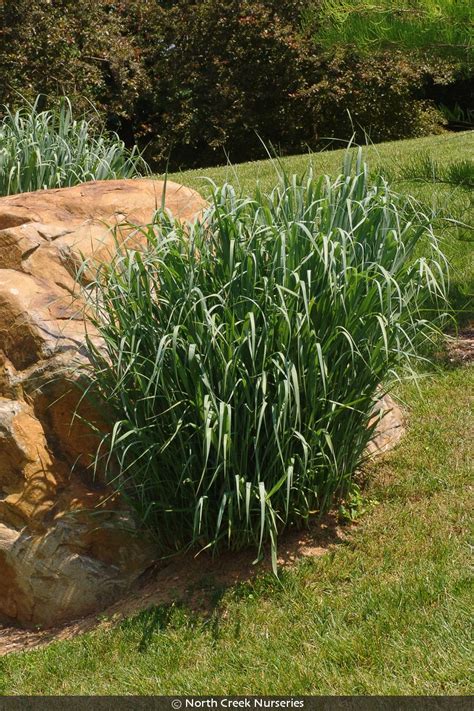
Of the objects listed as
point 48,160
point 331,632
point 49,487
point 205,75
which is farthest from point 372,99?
point 331,632

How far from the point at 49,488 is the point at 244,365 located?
994 millimetres

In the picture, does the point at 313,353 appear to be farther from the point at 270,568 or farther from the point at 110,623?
the point at 110,623

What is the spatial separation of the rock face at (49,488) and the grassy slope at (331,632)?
0.30 metres

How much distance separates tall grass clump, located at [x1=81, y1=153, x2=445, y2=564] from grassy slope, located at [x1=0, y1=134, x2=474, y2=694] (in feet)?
Answer: 0.83

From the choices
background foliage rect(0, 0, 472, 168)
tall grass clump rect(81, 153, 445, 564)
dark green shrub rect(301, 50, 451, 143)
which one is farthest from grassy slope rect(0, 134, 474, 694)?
dark green shrub rect(301, 50, 451, 143)

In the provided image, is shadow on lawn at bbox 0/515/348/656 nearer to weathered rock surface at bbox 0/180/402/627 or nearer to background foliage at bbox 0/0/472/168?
weathered rock surface at bbox 0/180/402/627

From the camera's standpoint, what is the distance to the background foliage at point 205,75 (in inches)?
562

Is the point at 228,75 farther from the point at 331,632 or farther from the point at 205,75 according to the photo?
the point at 331,632

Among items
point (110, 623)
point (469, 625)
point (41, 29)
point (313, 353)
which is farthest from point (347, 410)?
point (41, 29)

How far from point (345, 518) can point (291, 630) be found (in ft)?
2.24

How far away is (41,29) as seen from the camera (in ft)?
46.5

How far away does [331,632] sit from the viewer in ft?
10.8

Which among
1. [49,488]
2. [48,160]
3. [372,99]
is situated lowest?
[372,99]

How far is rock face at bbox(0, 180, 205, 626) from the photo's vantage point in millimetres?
3803
